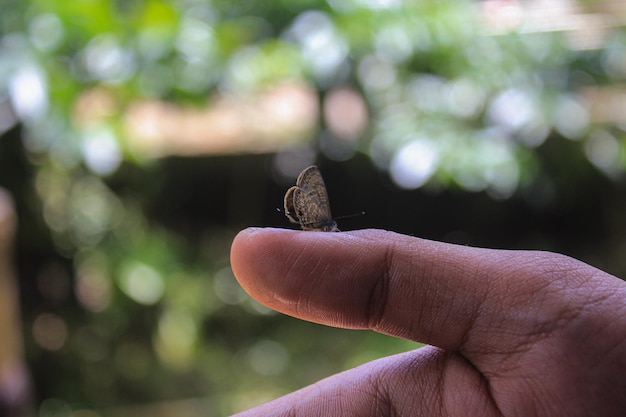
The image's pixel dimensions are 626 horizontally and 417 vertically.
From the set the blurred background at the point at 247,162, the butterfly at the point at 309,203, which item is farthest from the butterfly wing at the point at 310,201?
the blurred background at the point at 247,162

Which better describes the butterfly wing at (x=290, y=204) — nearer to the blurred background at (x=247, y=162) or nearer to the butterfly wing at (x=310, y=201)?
A: the butterfly wing at (x=310, y=201)

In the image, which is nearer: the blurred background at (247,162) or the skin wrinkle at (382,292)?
the skin wrinkle at (382,292)

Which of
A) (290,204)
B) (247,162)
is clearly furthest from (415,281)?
(247,162)

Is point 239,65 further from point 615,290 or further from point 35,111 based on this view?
point 615,290

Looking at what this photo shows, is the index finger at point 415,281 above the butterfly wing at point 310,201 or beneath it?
beneath

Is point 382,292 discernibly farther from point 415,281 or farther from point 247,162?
point 247,162

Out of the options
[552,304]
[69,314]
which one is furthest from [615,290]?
[69,314]
